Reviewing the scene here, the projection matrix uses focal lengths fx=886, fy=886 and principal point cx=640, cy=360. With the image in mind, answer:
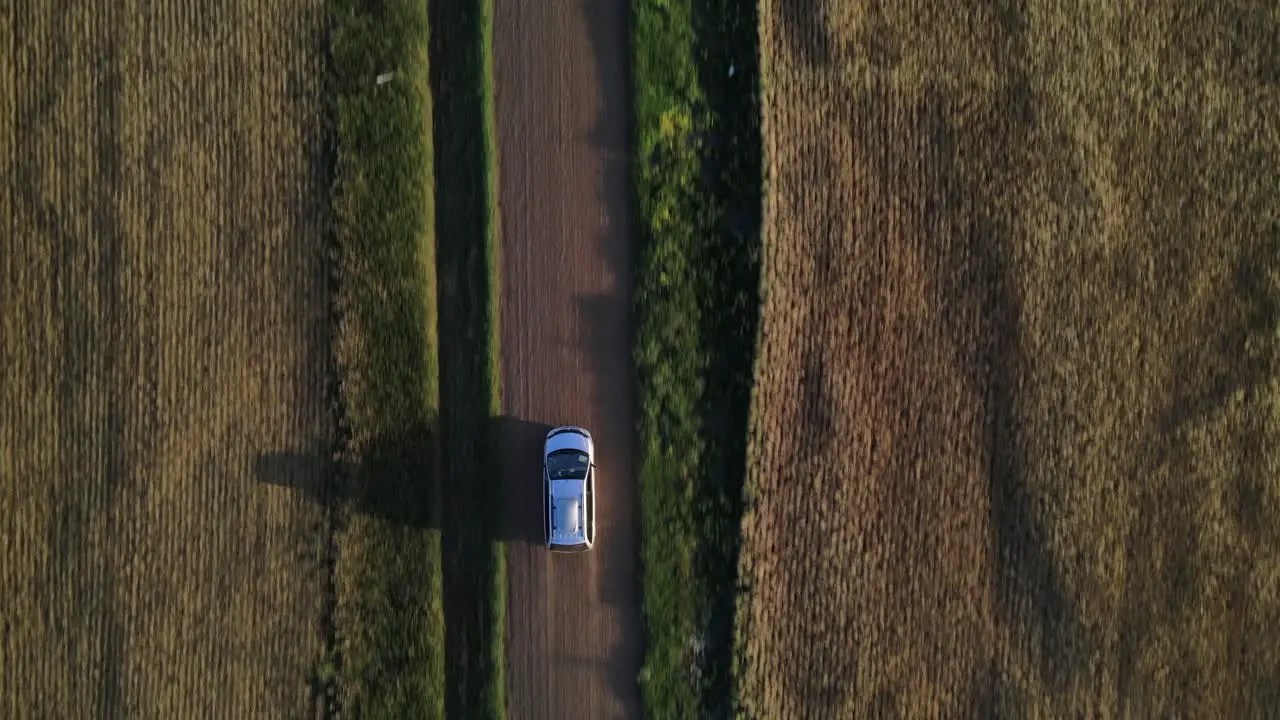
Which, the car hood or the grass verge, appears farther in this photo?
the grass verge

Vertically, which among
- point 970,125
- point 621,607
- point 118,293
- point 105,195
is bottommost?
point 621,607

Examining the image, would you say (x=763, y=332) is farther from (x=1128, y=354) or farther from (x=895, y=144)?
(x=1128, y=354)

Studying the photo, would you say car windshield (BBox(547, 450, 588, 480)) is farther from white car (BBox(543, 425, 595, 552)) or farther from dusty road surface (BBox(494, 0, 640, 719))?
dusty road surface (BBox(494, 0, 640, 719))

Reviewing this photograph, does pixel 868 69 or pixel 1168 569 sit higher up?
pixel 868 69

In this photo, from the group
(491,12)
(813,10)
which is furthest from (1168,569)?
(491,12)

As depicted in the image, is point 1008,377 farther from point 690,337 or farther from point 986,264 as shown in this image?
point 690,337

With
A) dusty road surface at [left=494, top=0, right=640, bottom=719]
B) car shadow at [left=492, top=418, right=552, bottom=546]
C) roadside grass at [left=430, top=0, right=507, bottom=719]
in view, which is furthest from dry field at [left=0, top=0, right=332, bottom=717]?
dusty road surface at [left=494, top=0, right=640, bottom=719]

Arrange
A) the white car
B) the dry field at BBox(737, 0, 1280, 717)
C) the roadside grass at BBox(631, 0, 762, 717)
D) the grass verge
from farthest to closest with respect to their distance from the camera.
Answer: the dry field at BBox(737, 0, 1280, 717), the roadside grass at BBox(631, 0, 762, 717), the grass verge, the white car
